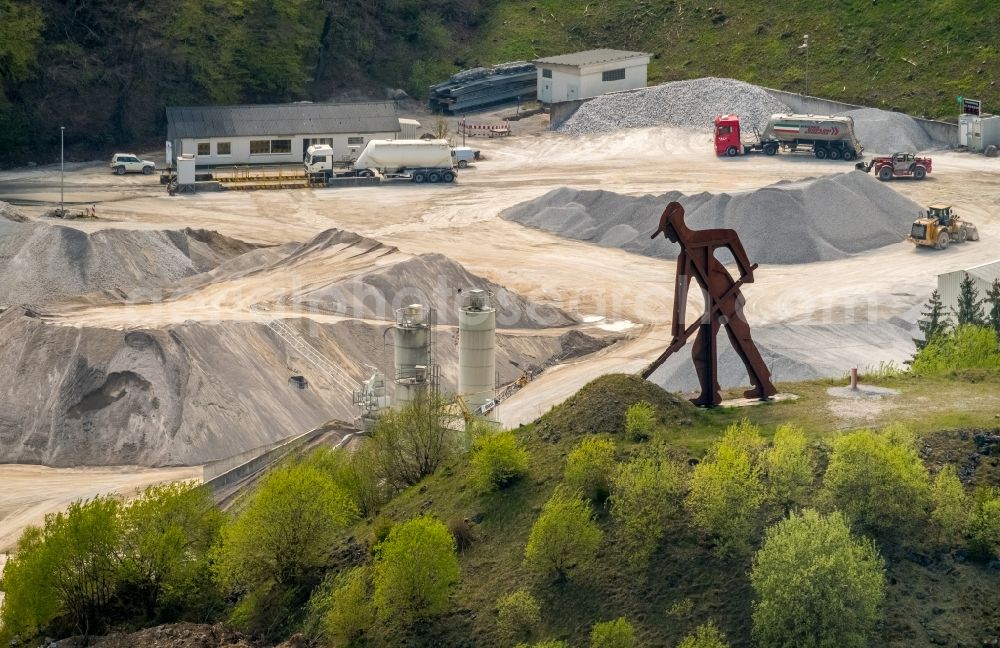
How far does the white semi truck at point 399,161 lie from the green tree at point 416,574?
53.8m

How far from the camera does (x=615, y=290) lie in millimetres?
65062

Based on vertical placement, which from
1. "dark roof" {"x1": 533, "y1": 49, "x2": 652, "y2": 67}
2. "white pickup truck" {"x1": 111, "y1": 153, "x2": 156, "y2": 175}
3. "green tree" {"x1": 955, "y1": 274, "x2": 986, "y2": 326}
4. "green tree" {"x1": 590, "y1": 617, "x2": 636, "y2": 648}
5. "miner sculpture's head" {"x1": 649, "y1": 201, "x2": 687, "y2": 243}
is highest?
"dark roof" {"x1": 533, "y1": 49, "x2": 652, "y2": 67}

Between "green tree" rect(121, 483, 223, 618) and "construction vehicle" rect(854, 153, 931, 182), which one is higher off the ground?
"construction vehicle" rect(854, 153, 931, 182)

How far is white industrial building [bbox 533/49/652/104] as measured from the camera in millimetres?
94938

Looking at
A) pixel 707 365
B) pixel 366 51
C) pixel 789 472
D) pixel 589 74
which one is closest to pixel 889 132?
pixel 589 74

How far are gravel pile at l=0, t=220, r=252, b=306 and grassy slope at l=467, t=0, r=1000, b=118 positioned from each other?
4224 cm

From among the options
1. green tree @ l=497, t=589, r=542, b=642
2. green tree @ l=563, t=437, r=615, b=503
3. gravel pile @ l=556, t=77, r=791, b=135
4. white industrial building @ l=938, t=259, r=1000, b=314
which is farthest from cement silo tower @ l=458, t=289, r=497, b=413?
gravel pile @ l=556, t=77, r=791, b=135

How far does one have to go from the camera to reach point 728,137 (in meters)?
86.6

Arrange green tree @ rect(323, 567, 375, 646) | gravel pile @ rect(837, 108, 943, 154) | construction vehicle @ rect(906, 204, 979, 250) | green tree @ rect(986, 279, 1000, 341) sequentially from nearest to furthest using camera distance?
green tree @ rect(323, 567, 375, 646) < green tree @ rect(986, 279, 1000, 341) < construction vehicle @ rect(906, 204, 979, 250) < gravel pile @ rect(837, 108, 943, 154)

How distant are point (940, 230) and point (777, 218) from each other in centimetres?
676

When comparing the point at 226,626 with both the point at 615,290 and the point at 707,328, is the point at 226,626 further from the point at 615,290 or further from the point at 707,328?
the point at 615,290

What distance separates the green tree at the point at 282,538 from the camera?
3266 centimetres

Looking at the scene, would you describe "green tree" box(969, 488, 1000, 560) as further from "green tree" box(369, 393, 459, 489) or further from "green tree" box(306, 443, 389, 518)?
"green tree" box(306, 443, 389, 518)

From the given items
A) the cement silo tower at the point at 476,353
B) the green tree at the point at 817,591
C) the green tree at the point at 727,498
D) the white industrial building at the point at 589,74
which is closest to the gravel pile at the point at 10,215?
the cement silo tower at the point at 476,353
